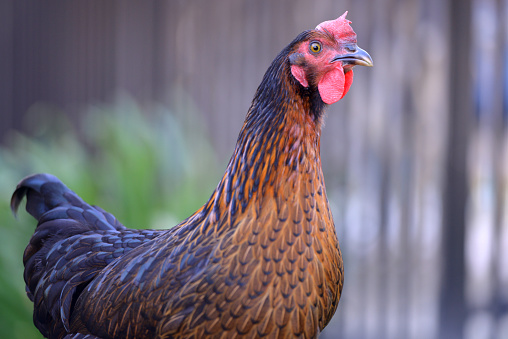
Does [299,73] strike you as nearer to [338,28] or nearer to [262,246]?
[338,28]

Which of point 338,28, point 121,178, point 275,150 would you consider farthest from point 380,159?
point 275,150

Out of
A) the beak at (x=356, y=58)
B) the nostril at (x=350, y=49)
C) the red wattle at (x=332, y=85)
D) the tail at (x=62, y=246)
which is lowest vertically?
the tail at (x=62, y=246)

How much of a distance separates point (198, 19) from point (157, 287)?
139 inches

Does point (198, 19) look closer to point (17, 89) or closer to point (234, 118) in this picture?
point (234, 118)

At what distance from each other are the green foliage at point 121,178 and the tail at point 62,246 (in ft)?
2.28

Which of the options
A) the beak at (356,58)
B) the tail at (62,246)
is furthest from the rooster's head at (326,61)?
the tail at (62,246)

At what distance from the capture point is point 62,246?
200 centimetres

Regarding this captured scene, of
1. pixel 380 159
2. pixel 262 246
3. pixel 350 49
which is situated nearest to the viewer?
pixel 262 246

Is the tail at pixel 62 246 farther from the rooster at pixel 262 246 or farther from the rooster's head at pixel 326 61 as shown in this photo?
the rooster's head at pixel 326 61

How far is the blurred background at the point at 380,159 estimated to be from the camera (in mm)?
3443

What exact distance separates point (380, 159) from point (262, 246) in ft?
8.61

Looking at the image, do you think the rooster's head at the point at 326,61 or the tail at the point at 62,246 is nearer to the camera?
the rooster's head at the point at 326,61

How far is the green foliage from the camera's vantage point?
3.00 m

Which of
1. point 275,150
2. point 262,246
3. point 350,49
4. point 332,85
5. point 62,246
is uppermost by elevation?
point 350,49
